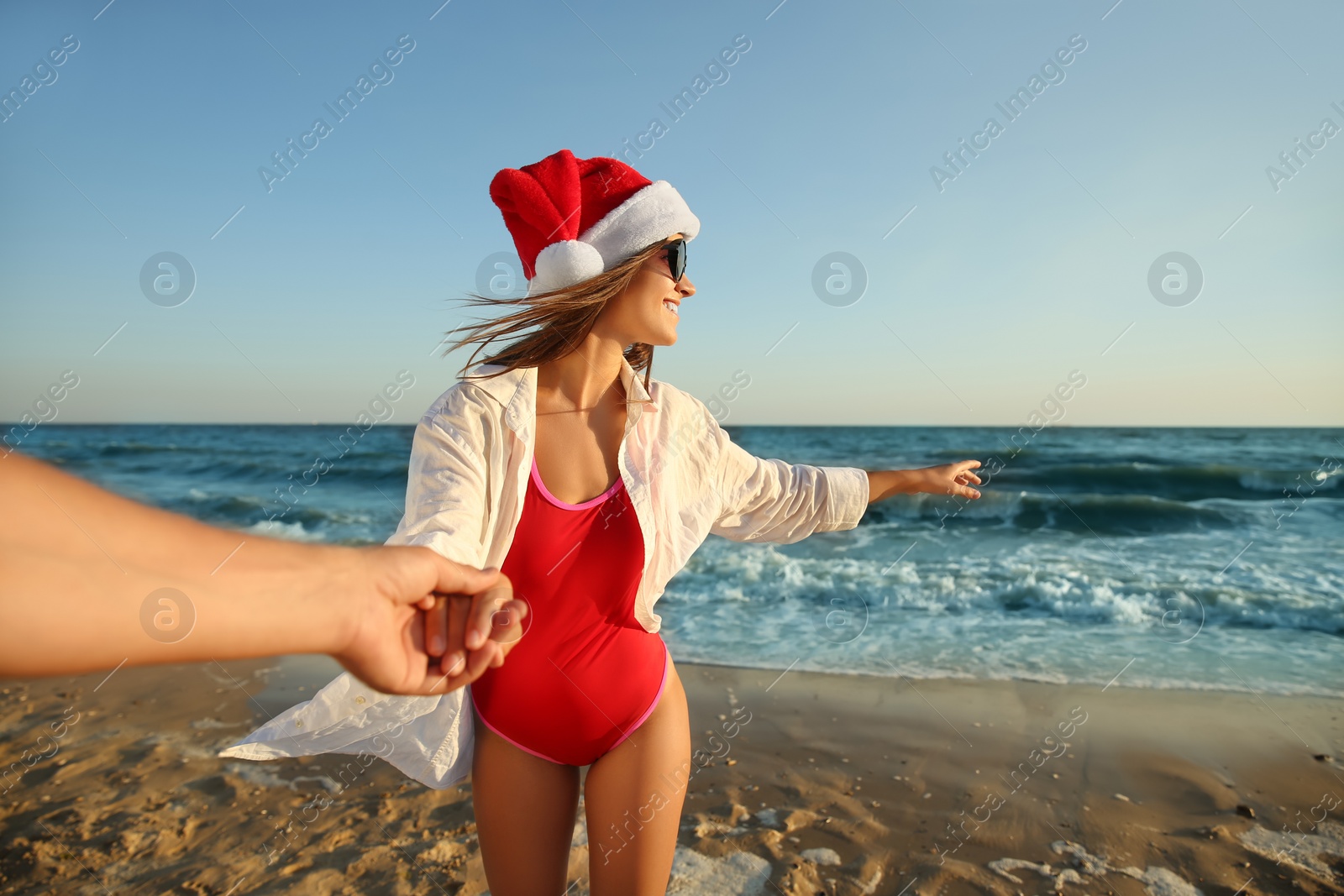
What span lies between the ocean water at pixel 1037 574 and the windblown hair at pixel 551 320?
1.00m

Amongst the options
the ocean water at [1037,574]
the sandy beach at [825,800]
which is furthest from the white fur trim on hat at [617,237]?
the sandy beach at [825,800]

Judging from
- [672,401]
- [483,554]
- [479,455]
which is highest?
[672,401]

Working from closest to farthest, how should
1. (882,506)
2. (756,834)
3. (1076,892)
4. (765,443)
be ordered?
(1076,892), (756,834), (882,506), (765,443)

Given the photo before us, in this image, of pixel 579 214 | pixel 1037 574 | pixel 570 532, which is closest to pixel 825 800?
pixel 570 532

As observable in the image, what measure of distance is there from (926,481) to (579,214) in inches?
58.2

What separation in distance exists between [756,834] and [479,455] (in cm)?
302

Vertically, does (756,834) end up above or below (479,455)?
below

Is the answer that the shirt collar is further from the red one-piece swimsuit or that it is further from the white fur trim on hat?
the white fur trim on hat

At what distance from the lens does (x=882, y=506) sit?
16.1m

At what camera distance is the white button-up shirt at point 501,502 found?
1.88m

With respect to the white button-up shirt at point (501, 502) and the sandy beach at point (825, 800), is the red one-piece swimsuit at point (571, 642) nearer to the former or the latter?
the white button-up shirt at point (501, 502)

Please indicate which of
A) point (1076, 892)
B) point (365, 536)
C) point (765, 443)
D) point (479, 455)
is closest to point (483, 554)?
point (479, 455)

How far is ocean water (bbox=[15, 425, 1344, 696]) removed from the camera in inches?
270

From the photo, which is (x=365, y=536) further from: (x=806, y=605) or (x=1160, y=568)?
(x=1160, y=568)
